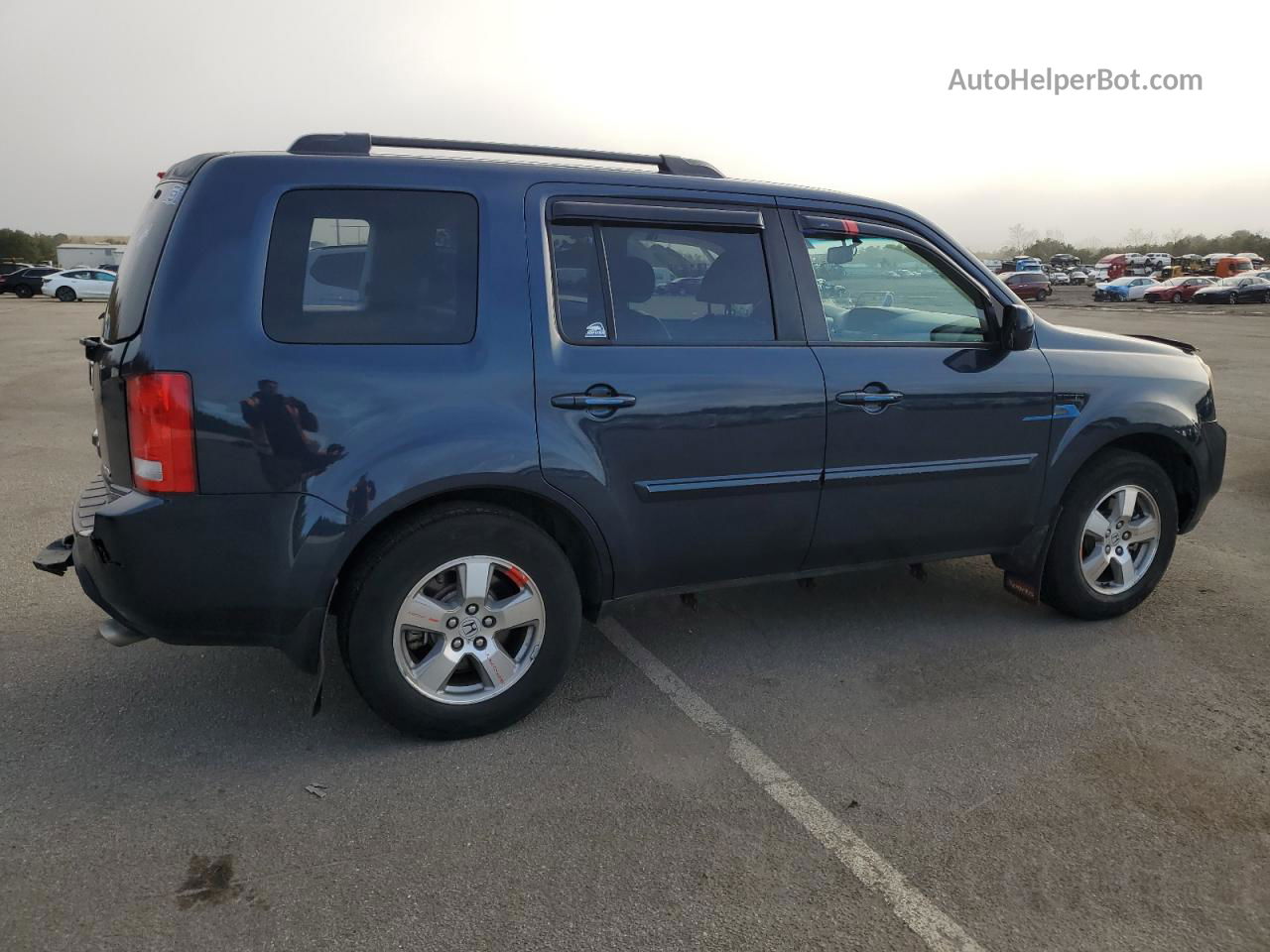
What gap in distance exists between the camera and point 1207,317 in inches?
1325

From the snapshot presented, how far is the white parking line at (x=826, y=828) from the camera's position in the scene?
2479 millimetres

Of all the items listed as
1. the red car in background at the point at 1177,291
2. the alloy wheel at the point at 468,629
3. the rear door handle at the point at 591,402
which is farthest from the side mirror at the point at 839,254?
the red car in background at the point at 1177,291

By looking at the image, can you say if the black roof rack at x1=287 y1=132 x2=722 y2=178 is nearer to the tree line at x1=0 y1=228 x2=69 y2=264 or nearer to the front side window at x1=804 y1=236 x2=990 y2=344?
the front side window at x1=804 y1=236 x2=990 y2=344

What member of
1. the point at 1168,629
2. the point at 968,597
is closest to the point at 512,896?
the point at 968,597

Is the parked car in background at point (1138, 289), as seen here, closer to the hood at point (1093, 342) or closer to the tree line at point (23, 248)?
the hood at point (1093, 342)

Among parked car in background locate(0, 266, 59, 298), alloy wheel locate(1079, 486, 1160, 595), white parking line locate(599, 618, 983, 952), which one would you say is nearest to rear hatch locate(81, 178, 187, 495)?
white parking line locate(599, 618, 983, 952)

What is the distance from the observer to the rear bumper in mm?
2936

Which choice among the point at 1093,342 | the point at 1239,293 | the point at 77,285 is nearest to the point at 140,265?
the point at 1093,342

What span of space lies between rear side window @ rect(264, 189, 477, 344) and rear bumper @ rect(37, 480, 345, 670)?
559 mm

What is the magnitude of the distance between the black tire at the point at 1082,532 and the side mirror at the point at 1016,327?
0.72 meters

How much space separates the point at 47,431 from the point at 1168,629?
30.1 ft

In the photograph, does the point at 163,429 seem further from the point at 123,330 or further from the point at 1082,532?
the point at 1082,532

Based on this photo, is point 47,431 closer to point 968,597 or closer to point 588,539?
point 588,539

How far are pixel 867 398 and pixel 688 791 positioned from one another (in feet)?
5.42
